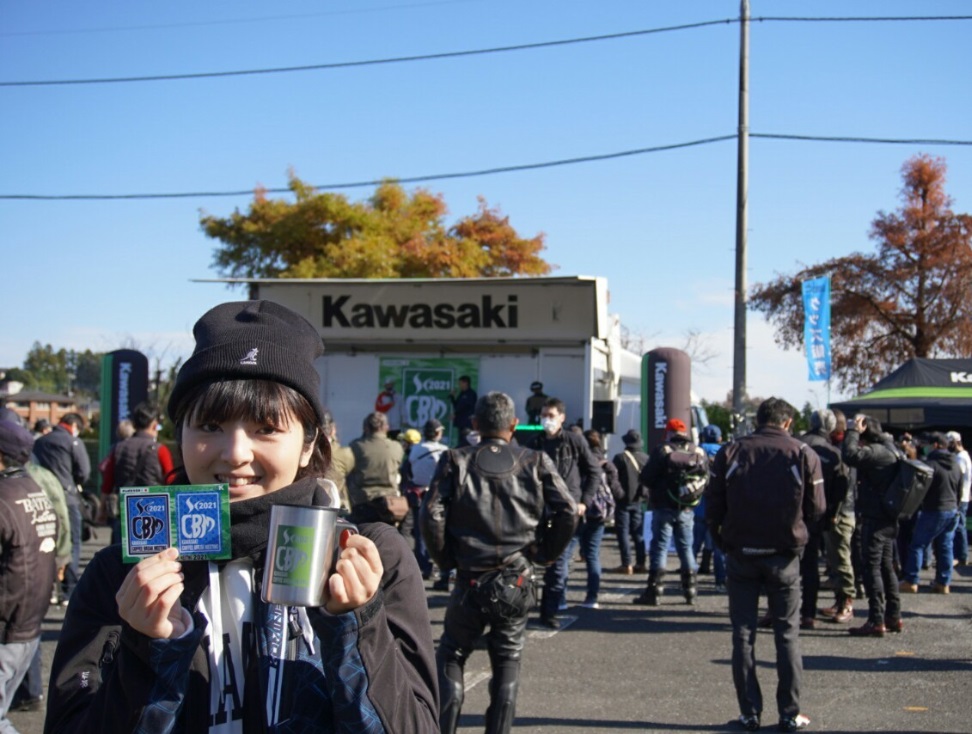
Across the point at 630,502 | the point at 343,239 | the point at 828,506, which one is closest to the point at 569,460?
the point at 828,506

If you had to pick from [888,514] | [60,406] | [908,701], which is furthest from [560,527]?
[60,406]

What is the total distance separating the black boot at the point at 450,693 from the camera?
5.62 meters

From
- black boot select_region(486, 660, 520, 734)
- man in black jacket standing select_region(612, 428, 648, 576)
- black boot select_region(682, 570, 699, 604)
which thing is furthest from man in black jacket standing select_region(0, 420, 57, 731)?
man in black jacket standing select_region(612, 428, 648, 576)

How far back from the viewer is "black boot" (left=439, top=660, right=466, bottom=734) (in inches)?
221

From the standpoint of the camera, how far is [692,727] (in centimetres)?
699

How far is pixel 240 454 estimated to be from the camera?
6.22 ft

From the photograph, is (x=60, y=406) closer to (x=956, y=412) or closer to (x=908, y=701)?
(x=956, y=412)

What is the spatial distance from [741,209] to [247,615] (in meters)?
20.7

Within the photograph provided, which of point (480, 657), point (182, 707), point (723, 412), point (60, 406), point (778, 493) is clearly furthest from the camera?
point (60, 406)

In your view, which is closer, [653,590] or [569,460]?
[569,460]

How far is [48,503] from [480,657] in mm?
4265

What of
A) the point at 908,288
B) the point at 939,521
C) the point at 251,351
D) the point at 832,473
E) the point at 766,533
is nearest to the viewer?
the point at 251,351

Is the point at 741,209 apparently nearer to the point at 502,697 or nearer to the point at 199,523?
the point at 502,697

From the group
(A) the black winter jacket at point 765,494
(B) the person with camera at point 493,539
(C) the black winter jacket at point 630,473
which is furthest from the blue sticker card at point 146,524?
(C) the black winter jacket at point 630,473
